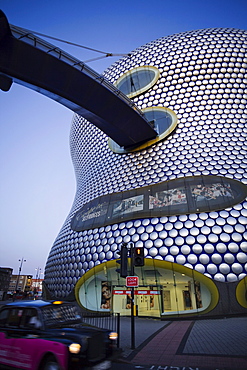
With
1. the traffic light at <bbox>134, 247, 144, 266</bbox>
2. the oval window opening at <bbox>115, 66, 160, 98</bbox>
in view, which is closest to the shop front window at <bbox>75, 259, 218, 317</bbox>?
the traffic light at <bbox>134, 247, 144, 266</bbox>

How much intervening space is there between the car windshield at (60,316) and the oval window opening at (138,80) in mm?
17061

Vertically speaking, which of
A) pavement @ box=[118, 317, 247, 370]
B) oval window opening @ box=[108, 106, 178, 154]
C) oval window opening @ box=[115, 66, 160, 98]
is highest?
oval window opening @ box=[115, 66, 160, 98]

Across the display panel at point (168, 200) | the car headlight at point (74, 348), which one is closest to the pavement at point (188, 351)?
the car headlight at point (74, 348)

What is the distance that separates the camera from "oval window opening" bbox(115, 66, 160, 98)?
18550 millimetres

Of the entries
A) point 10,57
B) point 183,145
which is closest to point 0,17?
point 10,57

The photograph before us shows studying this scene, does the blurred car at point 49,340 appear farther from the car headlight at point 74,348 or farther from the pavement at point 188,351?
the pavement at point 188,351

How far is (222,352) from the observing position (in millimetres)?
4969

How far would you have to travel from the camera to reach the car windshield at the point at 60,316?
12.6ft

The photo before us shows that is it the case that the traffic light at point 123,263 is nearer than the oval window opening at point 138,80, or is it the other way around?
the traffic light at point 123,263

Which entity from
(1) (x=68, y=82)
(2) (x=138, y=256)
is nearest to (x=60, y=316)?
(2) (x=138, y=256)

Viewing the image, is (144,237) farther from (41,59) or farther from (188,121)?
(41,59)

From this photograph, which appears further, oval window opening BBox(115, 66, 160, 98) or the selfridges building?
oval window opening BBox(115, 66, 160, 98)

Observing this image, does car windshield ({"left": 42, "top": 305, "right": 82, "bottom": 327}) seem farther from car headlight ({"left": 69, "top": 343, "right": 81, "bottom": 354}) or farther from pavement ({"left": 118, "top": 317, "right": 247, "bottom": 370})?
pavement ({"left": 118, "top": 317, "right": 247, "bottom": 370})

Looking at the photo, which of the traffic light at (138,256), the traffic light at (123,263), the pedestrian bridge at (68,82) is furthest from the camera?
the pedestrian bridge at (68,82)
